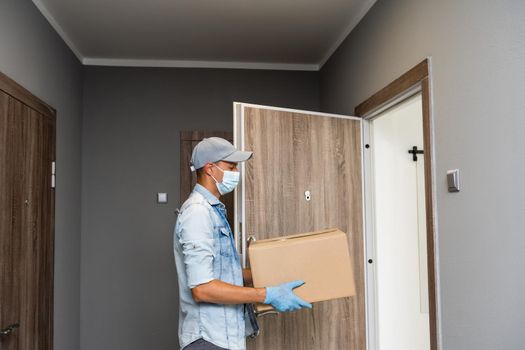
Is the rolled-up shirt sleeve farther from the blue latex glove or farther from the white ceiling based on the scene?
the white ceiling

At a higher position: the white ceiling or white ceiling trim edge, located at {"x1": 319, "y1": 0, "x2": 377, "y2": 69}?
the white ceiling

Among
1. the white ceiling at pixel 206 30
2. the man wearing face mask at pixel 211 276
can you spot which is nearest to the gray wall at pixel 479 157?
the man wearing face mask at pixel 211 276

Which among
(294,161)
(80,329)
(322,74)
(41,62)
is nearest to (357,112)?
(294,161)

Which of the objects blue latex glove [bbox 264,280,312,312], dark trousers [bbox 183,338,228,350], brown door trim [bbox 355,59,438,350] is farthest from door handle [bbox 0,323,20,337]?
brown door trim [bbox 355,59,438,350]

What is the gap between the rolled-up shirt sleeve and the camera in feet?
5.81

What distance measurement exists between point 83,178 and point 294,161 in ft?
6.34

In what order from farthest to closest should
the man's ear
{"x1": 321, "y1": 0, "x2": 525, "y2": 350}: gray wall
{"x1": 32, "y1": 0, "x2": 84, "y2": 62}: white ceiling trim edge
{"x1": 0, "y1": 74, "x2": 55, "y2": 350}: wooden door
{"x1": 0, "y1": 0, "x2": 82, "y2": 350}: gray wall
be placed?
1. {"x1": 32, "y1": 0, "x2": 84, "y2": 62}: white ceiling trim edge
2. {"x1": 0, "y1": 0, "x2": 82, "y2": 350}: gray wall
3. {"x1": 0, "y1": 74, "x2": 55, "y2": 350}: wooden door
4. the man's ear
5. {"x1": 321, "y1": 0, "x2": 525, "y2": 350}: gray wall

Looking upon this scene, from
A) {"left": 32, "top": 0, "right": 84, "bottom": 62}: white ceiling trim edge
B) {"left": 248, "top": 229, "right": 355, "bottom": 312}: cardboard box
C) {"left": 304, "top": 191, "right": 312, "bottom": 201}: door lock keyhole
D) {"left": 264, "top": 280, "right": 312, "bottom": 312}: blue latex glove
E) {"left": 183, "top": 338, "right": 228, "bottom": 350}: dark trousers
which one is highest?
{"left": 32, "top": 0, "right": 84, "bottom": 62}: white ceiling trim edge

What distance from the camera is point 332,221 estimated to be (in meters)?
2.74

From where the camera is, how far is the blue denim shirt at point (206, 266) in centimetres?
178

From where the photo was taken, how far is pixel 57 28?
3.10 metres

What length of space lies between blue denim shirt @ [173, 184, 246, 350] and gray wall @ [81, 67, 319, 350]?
1.89 metres

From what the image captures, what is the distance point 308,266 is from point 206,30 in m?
1.92

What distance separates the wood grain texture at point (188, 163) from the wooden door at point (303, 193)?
1244mm
